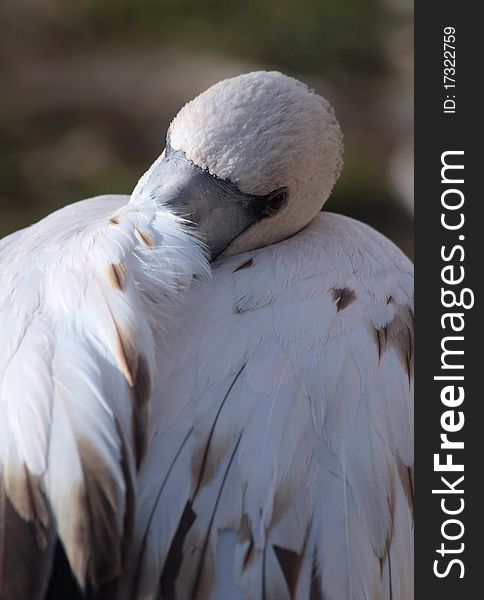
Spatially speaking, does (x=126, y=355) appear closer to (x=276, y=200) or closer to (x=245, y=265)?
(x=245, y=265)

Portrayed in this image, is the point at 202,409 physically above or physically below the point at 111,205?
below

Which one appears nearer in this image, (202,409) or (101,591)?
(101,591)

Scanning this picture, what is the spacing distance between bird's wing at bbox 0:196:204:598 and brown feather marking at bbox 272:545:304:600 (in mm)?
260

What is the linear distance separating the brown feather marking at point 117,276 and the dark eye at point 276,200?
46cm

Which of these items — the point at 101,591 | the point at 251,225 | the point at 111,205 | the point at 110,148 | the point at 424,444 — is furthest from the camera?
the point at 110,148

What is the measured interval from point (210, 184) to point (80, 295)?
Answer: 0.43 metres

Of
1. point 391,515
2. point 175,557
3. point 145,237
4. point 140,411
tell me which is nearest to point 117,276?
point 145,237

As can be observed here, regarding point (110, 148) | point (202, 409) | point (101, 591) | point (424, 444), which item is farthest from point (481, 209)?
point (110, 148)

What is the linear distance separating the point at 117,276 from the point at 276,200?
50 cm

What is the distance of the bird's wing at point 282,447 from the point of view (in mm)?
1743

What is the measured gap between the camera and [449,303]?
2156mm

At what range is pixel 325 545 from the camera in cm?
180

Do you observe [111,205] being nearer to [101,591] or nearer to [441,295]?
[441,295]

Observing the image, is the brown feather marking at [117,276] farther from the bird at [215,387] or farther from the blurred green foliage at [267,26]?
the blurred green foliage at [267,26]
